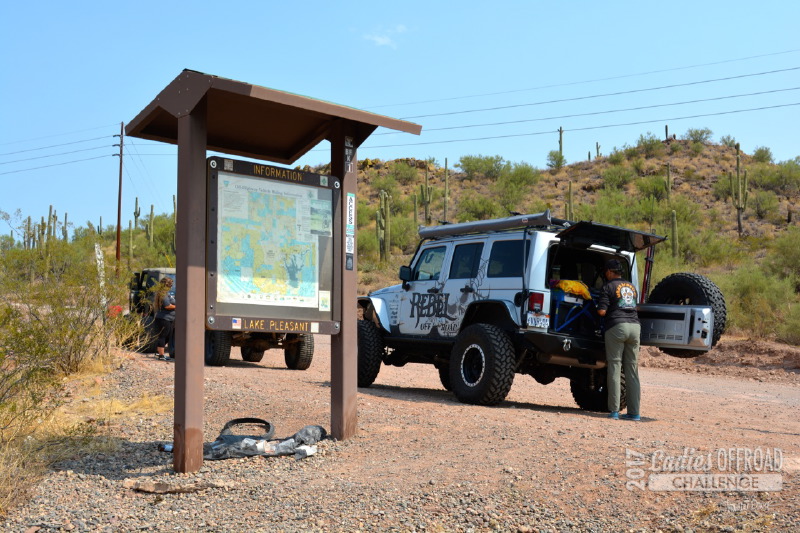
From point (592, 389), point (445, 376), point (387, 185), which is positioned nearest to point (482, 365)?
point (592, 389)

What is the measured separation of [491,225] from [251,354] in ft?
22.5

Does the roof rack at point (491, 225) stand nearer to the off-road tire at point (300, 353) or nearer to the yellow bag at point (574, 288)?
the yellow bag at point (574, 288)

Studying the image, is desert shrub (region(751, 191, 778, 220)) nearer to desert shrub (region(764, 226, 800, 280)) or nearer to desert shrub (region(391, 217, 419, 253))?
desert shrub (region(764, 226, 800, 280))

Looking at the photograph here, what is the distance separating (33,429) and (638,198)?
44021 millimetres

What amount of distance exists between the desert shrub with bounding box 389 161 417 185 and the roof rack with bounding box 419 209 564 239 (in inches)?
2042

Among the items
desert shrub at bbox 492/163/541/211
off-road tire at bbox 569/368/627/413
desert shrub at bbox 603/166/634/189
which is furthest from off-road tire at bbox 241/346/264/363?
desert shrub at bbox 603/166/634/189

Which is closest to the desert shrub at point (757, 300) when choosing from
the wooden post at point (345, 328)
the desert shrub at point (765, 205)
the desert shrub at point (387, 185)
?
the wooden post at point (345, 328)

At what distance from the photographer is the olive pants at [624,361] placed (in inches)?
372

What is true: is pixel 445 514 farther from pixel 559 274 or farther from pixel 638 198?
pixel 638 198

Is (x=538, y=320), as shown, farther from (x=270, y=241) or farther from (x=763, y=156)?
(x=763, y=156)

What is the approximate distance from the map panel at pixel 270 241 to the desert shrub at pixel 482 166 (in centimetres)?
5314

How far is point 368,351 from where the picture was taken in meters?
11.9

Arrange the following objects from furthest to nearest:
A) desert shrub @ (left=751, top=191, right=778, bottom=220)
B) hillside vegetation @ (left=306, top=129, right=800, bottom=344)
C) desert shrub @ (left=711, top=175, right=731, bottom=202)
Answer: desert shrub @ (left=711, top=175, right=731, bottom=202), desert shrub @ (left=751, top=191, right=778, bottom=220), hillside vegetation @ (left=306, top=129, right=800, bottom=344)

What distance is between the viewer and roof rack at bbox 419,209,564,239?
32.4 feet
